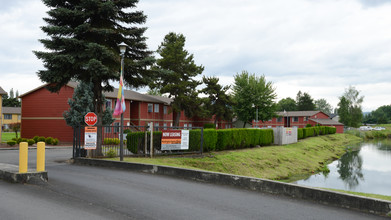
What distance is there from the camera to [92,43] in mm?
16438

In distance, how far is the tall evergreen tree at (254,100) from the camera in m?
57.6

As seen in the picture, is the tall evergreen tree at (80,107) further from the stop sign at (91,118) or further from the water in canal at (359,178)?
the water in canal at (359,178)

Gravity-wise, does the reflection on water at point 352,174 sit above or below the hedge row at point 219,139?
below

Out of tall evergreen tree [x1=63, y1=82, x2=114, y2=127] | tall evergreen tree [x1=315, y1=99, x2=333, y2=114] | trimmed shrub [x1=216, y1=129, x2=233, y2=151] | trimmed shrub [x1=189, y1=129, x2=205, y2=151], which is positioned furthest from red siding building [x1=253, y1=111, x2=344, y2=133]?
tall evergreen tree [x1=315, y1=99, x2=333, y2=114]

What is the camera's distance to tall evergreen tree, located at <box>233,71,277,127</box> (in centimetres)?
5756

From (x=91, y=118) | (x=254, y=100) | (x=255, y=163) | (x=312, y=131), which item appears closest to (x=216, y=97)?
(x=254, y=100)

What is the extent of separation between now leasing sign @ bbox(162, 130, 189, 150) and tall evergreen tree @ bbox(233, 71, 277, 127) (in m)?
38.6

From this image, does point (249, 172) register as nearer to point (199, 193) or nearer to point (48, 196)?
point (199, 193)

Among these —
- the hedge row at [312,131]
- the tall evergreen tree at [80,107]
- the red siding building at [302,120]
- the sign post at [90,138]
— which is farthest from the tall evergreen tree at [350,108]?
the sign post at [90,138]

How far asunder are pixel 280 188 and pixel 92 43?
12299 mm

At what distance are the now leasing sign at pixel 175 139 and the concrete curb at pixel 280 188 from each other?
4536 mm

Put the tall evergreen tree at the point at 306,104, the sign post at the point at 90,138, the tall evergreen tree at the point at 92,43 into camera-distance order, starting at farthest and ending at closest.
A: the tall evergreen tree at the point at 306,104, the tall evergreen tree at the point at 92,43, the sign post at the point at 90,138

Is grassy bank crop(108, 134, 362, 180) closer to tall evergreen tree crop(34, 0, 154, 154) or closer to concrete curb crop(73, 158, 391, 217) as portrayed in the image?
concrete curb crop(73, 158, 391, 217)

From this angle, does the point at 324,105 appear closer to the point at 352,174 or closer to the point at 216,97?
the point at 216,97
